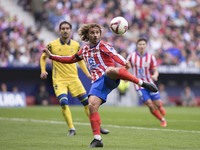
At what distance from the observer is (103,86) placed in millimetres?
10875

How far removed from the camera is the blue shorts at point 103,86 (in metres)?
10.8

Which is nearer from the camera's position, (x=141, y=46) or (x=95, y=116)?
(x=95, y=116)

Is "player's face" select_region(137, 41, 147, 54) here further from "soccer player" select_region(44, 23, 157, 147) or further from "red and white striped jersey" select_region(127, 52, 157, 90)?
"soccer player" select_region(44, 23, 157, 147)

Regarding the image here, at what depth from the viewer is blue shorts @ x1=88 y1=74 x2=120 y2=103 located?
35.5 feet

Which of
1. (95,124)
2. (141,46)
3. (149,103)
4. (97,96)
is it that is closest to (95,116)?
(95,124)

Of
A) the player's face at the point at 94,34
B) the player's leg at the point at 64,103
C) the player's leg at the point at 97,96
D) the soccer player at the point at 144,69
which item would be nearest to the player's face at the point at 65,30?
the player's leg at the point at 64,103

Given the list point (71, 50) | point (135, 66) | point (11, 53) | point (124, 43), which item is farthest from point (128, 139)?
point (124, 43)

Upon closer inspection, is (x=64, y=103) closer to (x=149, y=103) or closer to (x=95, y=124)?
(x=95, y=124)

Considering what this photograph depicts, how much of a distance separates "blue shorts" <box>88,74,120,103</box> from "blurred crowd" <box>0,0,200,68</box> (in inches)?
649

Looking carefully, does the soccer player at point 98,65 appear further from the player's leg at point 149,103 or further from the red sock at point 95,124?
the player's leg at point 149,103

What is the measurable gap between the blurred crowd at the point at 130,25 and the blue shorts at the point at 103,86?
54.1ft

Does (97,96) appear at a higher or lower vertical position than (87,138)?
higher

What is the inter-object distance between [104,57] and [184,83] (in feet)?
75.5

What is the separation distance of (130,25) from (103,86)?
22552 mm
